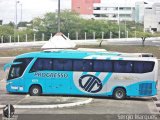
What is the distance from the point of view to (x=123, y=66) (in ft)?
88.5

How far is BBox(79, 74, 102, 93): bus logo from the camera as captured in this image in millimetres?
27109

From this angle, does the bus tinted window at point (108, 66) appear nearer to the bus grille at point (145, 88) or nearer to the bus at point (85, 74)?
the bus at point (85, 74)

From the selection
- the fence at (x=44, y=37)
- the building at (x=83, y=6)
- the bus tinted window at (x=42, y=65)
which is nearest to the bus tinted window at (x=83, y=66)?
the bus tinted window at (x=42, y=65)

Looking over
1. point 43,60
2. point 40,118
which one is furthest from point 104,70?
point 40,118

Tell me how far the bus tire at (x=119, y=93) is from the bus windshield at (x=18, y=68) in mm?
4976

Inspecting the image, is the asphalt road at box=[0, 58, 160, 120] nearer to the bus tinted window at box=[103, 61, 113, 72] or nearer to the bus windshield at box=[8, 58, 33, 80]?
the bus tinted window at box=[103, 61, 113, 72]

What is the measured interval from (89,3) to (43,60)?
6191 inches

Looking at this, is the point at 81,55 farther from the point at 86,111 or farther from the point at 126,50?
the point at 126,50

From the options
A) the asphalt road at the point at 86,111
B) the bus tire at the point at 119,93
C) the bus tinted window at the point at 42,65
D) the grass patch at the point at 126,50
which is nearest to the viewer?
the asphalt road at the point at 86,111

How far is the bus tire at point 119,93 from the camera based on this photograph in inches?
1061

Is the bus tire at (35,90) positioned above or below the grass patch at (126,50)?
below

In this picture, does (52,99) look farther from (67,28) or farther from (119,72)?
(67,28)

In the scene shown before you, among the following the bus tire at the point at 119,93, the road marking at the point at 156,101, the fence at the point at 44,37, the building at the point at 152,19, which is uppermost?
the building at the point at 152,19

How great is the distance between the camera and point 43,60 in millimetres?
27453
